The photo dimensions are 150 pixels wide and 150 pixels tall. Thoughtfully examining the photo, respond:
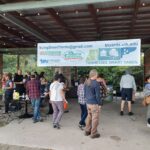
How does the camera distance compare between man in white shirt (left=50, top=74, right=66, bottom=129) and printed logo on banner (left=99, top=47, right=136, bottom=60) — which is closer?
man in white shirt (left=50, top=74, right=66, bottom=129)

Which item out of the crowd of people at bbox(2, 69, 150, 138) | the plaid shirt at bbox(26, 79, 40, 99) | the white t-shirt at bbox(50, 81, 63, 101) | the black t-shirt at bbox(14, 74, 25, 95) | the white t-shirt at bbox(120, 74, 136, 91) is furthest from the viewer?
the black t-shirt at bbox(14, 74, 25, 95)

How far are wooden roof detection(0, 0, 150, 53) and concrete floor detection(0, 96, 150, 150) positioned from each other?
324 cm

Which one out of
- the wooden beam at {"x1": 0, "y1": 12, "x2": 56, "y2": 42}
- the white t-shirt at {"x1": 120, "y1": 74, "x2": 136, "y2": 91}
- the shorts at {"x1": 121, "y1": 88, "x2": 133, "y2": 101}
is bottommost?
the shorts at {"x1": 121, "y1": 88, "x2": 133, "y2": 101}

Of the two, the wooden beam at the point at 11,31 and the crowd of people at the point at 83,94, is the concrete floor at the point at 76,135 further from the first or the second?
the wooden beam at the point at 11,31

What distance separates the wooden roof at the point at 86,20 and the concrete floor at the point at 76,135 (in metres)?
3.24

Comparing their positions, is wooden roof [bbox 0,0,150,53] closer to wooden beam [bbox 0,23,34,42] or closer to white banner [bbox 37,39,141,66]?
wooden beam [bbox 0,23,34,42]

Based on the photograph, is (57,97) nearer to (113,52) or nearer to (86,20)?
(113,52)

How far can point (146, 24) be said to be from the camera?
9.87 meters

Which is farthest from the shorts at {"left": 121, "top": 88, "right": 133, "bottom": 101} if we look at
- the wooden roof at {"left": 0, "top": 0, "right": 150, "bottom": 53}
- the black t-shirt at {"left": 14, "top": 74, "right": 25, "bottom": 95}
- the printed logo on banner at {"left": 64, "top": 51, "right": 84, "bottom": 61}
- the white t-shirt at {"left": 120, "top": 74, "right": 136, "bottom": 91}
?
the black t-shirt at {"left": 14, "top": 74, "right": 25, "bottom": 95}

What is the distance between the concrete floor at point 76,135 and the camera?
20.4 ft

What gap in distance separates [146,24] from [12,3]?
16.4 feet

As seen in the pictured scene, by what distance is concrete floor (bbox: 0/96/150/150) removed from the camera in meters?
6.22

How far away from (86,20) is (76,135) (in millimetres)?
4091

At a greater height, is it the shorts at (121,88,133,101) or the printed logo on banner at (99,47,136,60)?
the printed logo on banner at (99,47,136,60)
